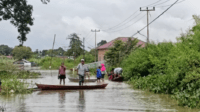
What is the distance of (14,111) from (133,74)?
1815 cm

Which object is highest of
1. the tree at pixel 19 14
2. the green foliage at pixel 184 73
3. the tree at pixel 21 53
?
the tree at pixel 21 53

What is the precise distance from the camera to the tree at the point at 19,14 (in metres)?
21.4

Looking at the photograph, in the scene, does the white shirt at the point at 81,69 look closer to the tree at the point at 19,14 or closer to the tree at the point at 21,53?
the tree at the point at 19,14

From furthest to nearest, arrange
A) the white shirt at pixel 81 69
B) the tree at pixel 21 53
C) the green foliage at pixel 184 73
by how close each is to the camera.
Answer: the tree at pixel 21 53
the white shirt at pixel 81 69
the green foliage at pixel 184 73

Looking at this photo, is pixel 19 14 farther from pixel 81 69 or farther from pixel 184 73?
pixel 184 73

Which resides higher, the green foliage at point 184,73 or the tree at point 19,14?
the tree at point 19,14

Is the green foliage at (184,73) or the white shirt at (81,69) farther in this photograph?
the white shirt at (81,69)

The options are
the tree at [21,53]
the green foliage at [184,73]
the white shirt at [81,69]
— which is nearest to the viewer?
the green foliage at [184,73]

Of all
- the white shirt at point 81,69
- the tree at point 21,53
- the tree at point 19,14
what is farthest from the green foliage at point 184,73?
the tree at point 21,53

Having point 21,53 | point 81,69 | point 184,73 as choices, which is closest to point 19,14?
point 81,69

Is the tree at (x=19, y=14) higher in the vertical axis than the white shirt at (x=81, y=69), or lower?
higher

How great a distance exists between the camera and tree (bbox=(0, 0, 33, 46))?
2136cm

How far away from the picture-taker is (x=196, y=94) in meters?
13.6

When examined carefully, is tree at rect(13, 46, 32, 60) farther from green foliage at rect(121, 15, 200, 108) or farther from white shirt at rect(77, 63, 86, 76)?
green foliage at rect(121, 15, 200, 108)
